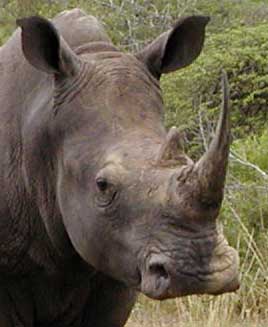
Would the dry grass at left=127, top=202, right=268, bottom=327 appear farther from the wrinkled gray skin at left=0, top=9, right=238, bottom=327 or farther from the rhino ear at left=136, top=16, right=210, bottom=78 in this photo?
the rhino ear at left=136, top=16, right=210, bottom=78

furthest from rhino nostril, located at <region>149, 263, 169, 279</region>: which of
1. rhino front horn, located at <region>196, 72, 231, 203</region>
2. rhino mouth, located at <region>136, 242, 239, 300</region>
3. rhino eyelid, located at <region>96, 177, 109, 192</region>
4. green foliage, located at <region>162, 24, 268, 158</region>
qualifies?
green foliage, located at <region>162, 24, 268, 158</region>

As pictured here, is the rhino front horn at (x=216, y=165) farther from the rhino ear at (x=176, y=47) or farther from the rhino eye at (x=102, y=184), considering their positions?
the rhino ear at (x=176, y=47)

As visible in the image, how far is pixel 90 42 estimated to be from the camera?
7.24 metres

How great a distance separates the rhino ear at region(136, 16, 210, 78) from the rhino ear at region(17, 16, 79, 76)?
0.43m

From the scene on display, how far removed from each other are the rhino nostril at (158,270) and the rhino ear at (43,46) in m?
1.26

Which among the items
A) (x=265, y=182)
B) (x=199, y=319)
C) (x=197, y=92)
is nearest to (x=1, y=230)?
(x=199, y=319)

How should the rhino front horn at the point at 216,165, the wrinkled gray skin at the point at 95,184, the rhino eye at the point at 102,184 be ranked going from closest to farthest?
the rhino front horn at the point at 216,165
the wrinkled gray skin at the point at 95,184
the rhino eye at the point at 102,184

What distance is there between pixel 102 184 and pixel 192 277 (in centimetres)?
73

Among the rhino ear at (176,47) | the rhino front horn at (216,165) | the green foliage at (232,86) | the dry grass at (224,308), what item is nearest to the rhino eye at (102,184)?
the rhino front horn at (216,165)

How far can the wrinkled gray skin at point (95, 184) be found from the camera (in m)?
5.83

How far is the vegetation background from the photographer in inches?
409

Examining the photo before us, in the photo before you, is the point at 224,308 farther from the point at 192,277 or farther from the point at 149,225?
the point at 192,277

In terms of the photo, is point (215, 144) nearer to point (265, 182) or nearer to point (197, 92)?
point (265, 182)

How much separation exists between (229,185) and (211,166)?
6724mm
